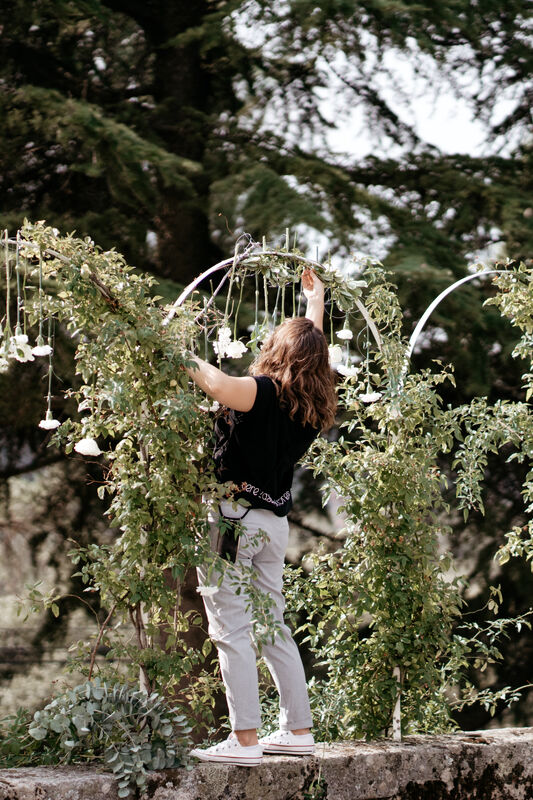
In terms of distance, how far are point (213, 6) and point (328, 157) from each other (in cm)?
130

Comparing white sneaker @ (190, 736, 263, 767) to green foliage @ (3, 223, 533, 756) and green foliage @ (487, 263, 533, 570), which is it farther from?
green foliage @ (487, 263, 533, 570)

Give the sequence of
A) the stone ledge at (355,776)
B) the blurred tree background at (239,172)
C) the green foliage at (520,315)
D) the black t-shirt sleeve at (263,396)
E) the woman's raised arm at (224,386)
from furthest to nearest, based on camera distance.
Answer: the blurred tree background at (239,172) → the green foliage at (520,315) → the black t-shirt sleeve at (263,396) → the woman's raised arm at (224,386) → the stone ledge at (355,776)

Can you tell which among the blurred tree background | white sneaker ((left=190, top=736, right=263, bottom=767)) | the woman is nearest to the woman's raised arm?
the woman

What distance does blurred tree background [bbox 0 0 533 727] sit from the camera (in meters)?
5.14

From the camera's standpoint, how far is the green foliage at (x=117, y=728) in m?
2.39

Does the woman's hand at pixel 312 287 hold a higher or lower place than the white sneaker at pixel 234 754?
higher

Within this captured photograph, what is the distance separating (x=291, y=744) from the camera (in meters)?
2.68

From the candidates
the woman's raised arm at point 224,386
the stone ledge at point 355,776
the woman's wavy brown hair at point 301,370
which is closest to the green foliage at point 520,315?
the stone ledge at point 355,776

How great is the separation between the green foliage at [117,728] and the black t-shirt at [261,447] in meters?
0.65

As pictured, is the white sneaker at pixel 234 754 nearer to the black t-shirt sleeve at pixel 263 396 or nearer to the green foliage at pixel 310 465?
the green foliage at pixel 310 465

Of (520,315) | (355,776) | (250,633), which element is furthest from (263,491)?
(520,315)

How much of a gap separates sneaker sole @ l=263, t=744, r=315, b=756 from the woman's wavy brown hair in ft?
3.19

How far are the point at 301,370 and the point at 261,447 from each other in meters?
0.25

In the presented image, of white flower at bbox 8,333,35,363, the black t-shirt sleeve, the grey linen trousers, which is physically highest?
white flower at bbox 8,333,35,363
